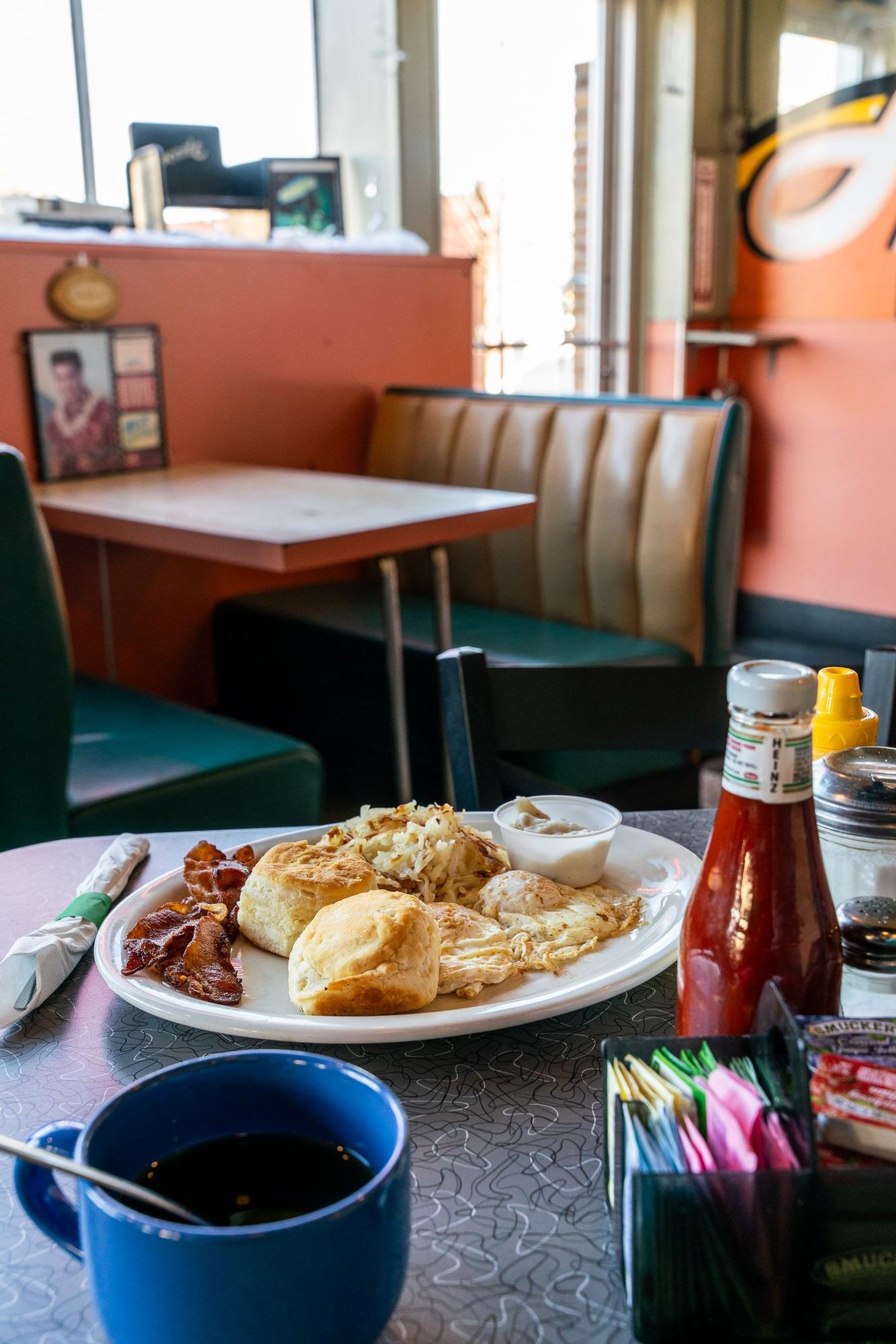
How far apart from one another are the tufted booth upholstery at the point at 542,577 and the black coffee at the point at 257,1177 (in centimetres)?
219

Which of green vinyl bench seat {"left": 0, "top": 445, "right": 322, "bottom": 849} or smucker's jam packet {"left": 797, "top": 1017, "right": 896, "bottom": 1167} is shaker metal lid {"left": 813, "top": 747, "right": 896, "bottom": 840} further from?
green vinyl bench seat {"left": 0, "top": 445, "right": 322, "bottom": 849}

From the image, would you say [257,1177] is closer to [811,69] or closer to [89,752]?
[89,752]

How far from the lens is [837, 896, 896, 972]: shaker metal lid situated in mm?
633

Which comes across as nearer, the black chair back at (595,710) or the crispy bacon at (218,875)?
the crispy bacon at (218,875)

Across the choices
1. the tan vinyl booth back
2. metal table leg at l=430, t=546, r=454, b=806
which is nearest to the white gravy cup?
metal table leg at l=430, t=546, r=454, b=806

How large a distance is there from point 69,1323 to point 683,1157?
11.2 inches

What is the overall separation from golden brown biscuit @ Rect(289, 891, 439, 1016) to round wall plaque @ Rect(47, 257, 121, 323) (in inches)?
107

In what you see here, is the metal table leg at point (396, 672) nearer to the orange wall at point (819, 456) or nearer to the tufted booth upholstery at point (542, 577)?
the tufted booth upholstery at point (542, 577)

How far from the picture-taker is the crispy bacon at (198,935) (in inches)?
32.2

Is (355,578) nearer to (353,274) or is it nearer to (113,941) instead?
(353,274)

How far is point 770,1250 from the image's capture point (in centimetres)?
51

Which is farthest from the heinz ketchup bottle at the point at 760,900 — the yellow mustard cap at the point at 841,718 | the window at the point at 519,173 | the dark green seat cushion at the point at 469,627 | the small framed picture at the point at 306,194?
the window at the point at 519,173

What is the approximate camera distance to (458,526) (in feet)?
8.16

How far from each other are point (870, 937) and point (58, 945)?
54 centimetres
